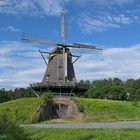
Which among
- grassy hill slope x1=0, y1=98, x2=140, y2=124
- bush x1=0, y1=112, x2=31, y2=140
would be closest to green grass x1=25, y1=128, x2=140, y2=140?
bush x1=0, y1=112, x2=31, y2=140

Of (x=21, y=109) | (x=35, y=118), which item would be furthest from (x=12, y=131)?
(x=21, y=109)

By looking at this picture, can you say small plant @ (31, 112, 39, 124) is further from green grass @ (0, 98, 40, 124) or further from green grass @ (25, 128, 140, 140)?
green grass @ (25, 128, 140, 140)

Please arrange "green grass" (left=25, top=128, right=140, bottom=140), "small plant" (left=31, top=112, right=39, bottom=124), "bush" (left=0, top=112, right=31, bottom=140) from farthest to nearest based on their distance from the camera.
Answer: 1. "small plant" (left=31, top=112, right=39, bottom=124)
2. "green grass" (left=25, top=128, right=140, bottom=140)
3. "bush" (left=0, top=112, right=31, bottom=140)

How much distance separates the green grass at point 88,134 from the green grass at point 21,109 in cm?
1911

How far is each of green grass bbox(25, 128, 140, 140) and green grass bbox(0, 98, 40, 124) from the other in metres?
19.1

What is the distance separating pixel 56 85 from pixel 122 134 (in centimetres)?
3583

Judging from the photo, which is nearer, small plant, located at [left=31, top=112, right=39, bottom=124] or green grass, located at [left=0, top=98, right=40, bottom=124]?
small plant, located at [left=31, top=112, right=39, bottom=124]

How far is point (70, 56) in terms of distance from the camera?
2354 inches

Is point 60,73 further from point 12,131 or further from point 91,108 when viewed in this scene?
point 12,131

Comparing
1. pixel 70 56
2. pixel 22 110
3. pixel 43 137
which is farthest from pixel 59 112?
pixel 43 137

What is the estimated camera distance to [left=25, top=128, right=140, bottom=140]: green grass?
1978 centimetres

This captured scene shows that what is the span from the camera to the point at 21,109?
4684 cm

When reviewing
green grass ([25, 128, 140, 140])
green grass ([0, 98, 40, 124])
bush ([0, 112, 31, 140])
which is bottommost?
green grass ([25, 128, 140, 140])

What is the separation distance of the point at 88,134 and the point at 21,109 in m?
26.6
